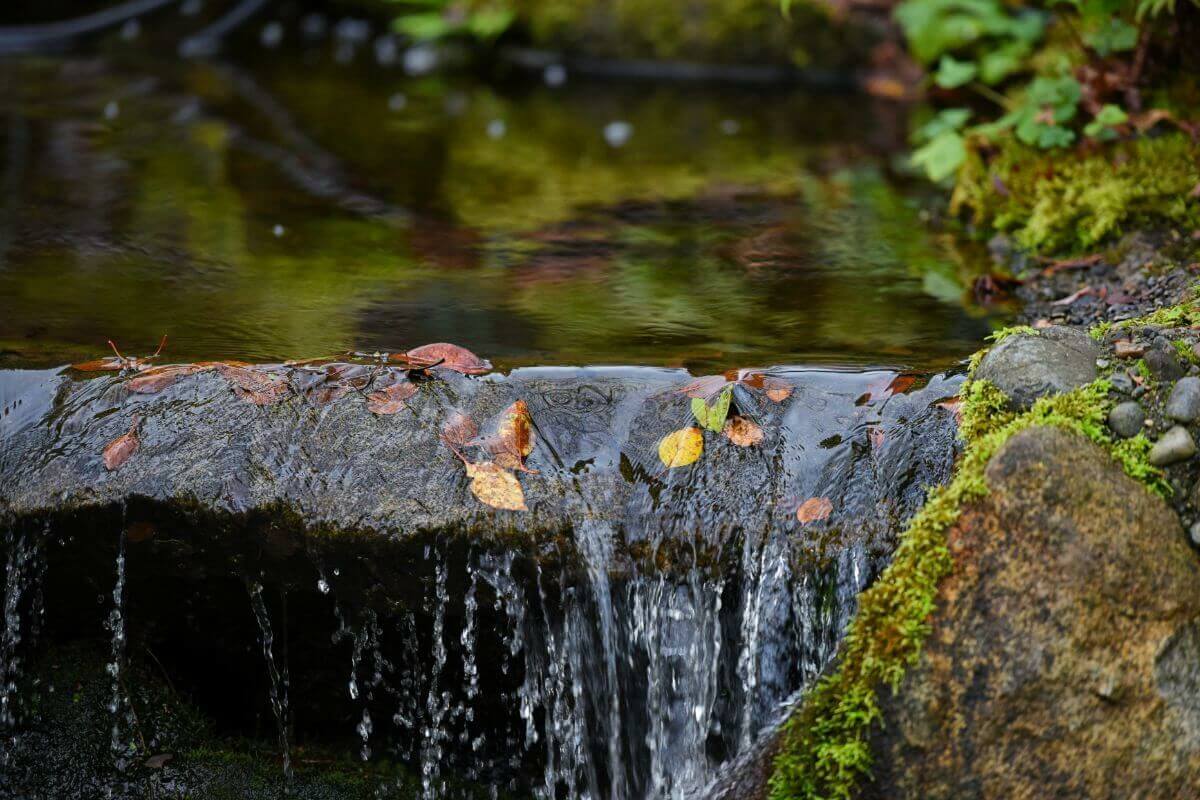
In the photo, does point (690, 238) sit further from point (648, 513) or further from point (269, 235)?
point (648, 513)

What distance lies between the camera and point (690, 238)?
450 centimetres

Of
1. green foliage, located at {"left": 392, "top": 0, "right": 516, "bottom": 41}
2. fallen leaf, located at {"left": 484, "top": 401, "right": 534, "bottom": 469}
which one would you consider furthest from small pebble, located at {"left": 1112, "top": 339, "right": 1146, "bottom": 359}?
green foliage, located at {"left": 392, "top": 0, "right": 516, "bottom": 41}

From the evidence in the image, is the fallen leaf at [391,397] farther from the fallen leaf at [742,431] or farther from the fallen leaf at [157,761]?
the fallen leaf at [157,761]

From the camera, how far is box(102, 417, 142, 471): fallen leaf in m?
2.81

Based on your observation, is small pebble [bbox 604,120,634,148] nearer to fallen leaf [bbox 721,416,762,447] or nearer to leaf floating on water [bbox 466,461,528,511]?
fallen leaf [bbox 721,416,762,447]

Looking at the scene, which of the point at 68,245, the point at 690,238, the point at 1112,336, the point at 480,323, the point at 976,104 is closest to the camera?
the point at 1112,336

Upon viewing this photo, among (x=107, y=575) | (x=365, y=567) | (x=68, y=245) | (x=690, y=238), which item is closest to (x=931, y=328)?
(x=690, y=238)

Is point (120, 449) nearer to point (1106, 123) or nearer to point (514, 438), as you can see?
point (514, 438)

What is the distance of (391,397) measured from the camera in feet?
9.55

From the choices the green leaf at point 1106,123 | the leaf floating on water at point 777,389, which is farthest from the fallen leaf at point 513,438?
the green leaf at point 1106,123

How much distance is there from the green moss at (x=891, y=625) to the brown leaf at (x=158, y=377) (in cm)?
182

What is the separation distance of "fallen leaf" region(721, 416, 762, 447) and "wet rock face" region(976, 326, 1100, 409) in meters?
0.57

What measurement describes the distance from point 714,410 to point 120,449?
5.05 feet

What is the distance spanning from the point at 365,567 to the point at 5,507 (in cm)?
95
